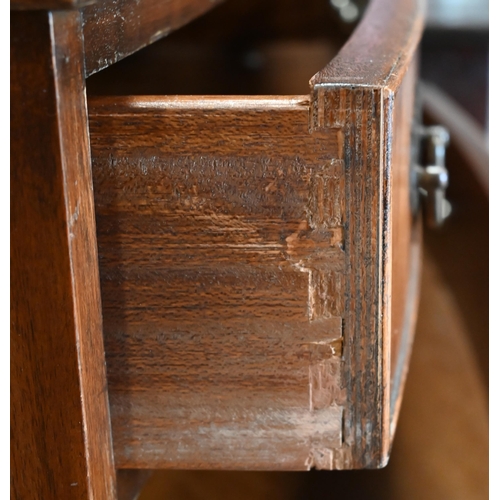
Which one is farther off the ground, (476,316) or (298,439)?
(298,439)

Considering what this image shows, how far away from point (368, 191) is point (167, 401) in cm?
20

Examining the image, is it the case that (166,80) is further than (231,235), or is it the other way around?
(166,80)

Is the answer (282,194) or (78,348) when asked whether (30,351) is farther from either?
(282,194)

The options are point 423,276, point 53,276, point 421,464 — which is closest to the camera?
point 53,276

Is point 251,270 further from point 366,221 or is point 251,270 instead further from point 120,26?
point 120,26

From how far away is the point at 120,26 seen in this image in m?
0.47

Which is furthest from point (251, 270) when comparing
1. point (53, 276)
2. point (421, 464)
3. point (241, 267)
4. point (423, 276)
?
point (423, 276)

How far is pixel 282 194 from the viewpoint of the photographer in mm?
441

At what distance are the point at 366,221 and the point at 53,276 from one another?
19 cm

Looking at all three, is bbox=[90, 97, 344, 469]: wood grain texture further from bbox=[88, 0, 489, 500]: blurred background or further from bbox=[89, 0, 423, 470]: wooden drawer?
bbox=[88, 0, 489, 500]: blurred background

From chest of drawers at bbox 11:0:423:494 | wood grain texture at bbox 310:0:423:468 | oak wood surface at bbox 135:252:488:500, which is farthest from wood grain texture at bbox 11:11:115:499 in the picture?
oak wood surface at bbox 135:252:488:500

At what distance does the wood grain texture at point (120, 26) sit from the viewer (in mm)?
431
